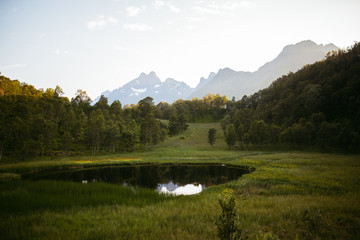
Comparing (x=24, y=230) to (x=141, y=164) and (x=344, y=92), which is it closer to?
(x=141, y=164)

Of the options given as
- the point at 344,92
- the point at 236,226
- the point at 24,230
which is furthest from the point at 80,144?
the point at 344,92

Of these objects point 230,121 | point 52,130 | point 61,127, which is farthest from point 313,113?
point 61,127

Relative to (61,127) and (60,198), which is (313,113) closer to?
(60,198)

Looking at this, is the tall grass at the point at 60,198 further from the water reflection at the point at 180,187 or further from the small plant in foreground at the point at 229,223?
the small plant in foreground at the point at 229,223

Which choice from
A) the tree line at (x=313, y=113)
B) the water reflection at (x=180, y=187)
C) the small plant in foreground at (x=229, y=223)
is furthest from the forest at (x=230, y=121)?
the small plant in foreground at (x=229, y=223)

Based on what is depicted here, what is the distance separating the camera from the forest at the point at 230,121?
59.2 meters

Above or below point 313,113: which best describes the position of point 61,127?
below

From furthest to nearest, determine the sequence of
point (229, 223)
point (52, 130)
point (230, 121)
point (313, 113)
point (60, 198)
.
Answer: point (230, 121)
point (313, 113)
point (52, 130)
point (60, 198)
point (229, 223)

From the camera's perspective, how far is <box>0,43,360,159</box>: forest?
59219mm

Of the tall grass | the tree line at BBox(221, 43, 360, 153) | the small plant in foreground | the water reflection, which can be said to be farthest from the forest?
the small plant in foreground

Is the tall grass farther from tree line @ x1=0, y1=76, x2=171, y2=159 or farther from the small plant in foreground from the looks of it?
tree line @ x1=0, y1=76, x2=171, y2=159

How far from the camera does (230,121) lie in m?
133

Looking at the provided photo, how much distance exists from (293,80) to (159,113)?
4228 inches

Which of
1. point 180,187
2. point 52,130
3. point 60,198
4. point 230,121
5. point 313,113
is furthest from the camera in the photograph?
point 230,121
